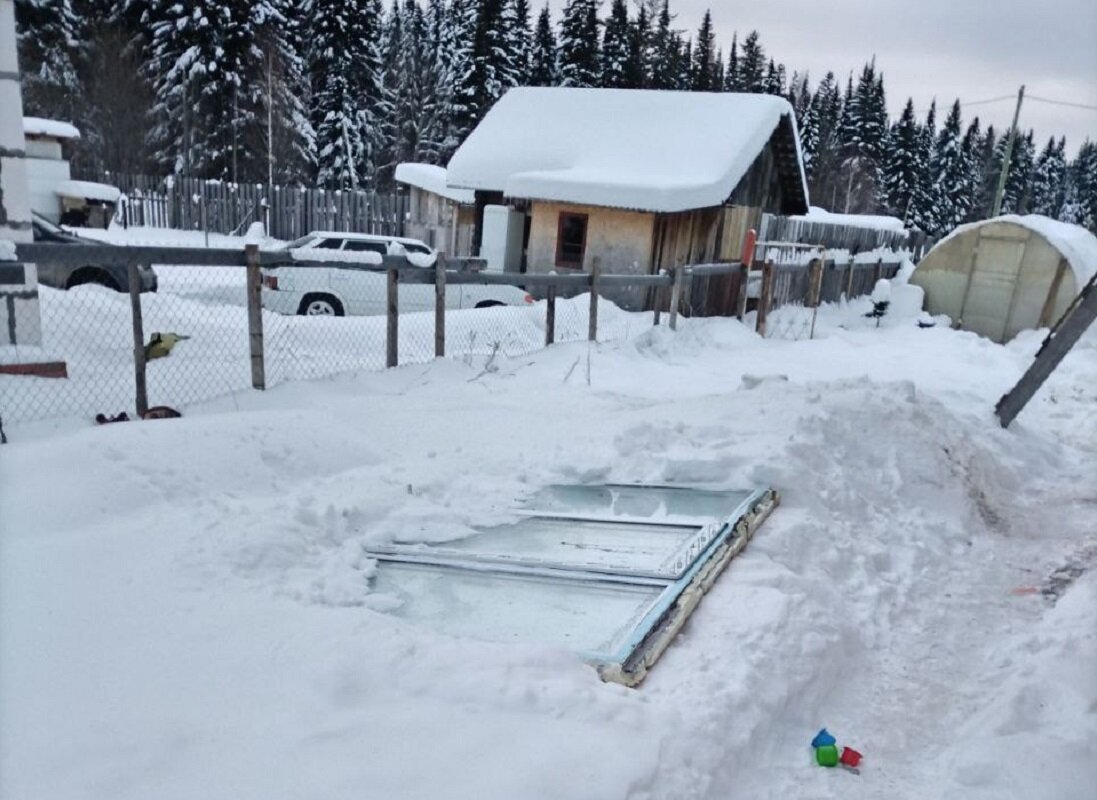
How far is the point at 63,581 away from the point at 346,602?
3.57 ft

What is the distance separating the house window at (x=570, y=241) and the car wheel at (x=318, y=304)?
6559 mm

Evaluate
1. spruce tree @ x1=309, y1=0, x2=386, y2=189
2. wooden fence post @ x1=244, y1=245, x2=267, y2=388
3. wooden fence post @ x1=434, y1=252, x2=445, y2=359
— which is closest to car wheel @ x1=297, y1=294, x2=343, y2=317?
wooden fence post @ x1=434, y1=252, x2=445, y2=359

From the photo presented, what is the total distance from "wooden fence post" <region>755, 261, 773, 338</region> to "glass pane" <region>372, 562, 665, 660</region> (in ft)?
37.9

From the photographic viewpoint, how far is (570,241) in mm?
16922

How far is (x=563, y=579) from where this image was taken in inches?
148

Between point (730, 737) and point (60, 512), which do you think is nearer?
point (730, 737)

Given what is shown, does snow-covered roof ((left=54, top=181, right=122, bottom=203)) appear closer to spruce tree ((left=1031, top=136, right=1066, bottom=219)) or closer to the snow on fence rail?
the snow on fence rail

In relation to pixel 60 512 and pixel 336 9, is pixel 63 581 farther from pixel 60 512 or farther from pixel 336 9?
pixel 336 9

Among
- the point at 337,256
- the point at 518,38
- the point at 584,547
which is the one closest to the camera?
the point at 584,547

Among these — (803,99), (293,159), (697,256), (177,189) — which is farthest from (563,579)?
(803,99)

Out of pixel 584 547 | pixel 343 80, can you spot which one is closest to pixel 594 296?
pixel 584 547

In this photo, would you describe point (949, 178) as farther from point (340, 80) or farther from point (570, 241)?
point (570, 241)

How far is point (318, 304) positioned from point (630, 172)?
8.19 meters

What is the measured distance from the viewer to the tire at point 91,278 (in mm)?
10766
